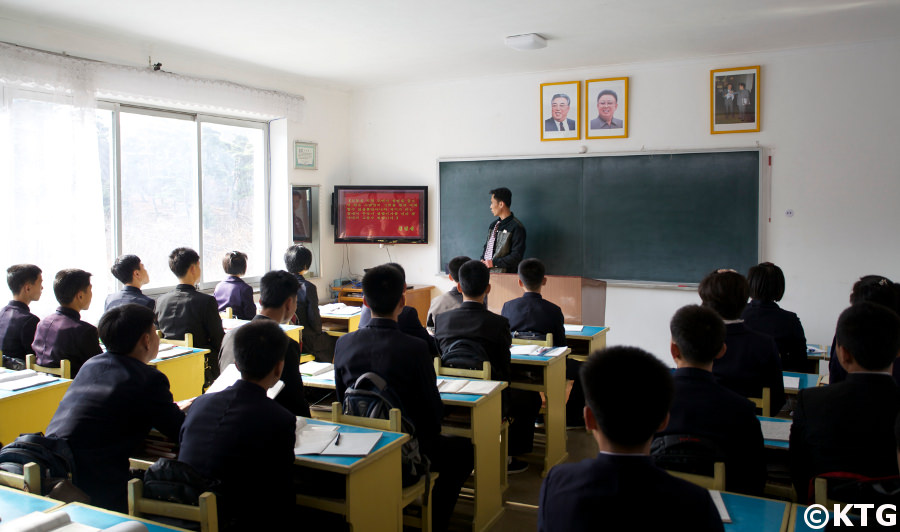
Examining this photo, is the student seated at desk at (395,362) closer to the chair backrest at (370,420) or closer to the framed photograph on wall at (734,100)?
the chair backrest at (370,420)

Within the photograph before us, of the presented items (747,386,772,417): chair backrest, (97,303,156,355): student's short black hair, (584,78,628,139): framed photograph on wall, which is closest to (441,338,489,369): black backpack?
(747,386,772,417): chair backrest

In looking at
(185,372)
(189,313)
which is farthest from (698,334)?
(189,313)

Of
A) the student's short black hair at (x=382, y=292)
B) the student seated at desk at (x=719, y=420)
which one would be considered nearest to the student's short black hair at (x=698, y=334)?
the student seated at desk at (x=719, y=420)

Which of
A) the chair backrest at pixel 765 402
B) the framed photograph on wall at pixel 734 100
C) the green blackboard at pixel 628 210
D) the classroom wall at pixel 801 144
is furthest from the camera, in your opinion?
the green blackboard at pixel 628 210

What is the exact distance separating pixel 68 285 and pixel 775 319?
3851mm

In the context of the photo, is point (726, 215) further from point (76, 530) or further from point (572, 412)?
point (76, 530)

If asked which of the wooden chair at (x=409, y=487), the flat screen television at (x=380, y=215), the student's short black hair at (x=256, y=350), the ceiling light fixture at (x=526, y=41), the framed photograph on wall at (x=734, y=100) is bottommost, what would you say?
the wooden chair at (x=409, y=487)

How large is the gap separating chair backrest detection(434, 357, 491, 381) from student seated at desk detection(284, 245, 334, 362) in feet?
6.18

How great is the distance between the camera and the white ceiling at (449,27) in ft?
15.1

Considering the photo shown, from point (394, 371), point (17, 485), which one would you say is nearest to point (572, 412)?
point (394, 371)

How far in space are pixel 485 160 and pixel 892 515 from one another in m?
5.97

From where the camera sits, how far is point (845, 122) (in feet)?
18.6

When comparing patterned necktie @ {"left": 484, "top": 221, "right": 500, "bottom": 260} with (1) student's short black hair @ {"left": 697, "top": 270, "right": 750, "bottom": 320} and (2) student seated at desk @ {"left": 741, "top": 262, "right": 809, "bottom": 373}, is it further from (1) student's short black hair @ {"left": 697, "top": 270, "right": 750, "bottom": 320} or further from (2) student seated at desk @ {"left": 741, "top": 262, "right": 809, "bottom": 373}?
(1) student's short black hair @ {"left": 697, "top": 270, "right": 750, "bottom": 320}

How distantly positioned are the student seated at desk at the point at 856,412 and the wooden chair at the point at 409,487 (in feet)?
4.41
